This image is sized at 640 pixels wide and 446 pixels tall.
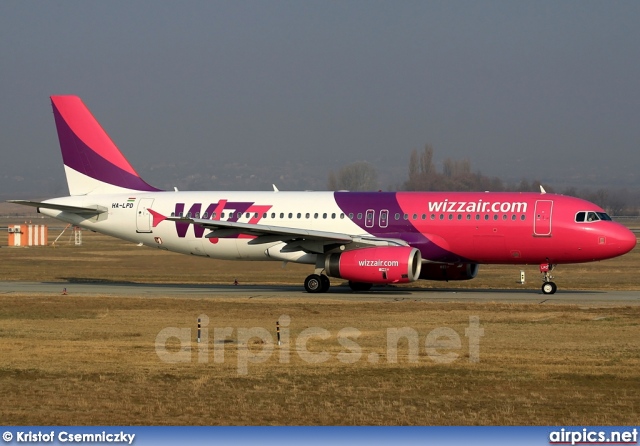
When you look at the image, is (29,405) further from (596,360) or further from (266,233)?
(266,233)

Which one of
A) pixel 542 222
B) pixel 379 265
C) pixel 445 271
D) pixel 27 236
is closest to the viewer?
pixel 379 265

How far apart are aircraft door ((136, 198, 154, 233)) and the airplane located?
4cm

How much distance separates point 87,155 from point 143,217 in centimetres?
409

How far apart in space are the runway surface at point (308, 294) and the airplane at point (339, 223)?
30.7 inches

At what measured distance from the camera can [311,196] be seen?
123ft

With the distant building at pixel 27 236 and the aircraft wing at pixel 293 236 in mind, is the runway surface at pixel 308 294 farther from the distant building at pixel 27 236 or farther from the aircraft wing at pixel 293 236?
the distant building at pixel 27 236

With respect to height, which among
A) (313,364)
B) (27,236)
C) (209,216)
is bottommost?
(313,364)

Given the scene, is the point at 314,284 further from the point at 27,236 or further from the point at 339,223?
the point at 27,236

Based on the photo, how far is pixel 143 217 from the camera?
126ft

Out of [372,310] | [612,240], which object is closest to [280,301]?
[372,310]

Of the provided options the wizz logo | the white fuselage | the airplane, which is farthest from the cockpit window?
the wizz logo

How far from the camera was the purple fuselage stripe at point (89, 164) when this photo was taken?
131 feet

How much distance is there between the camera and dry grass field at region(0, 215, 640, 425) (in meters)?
14.3

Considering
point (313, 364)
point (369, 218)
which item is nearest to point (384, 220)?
point (369, 218)
